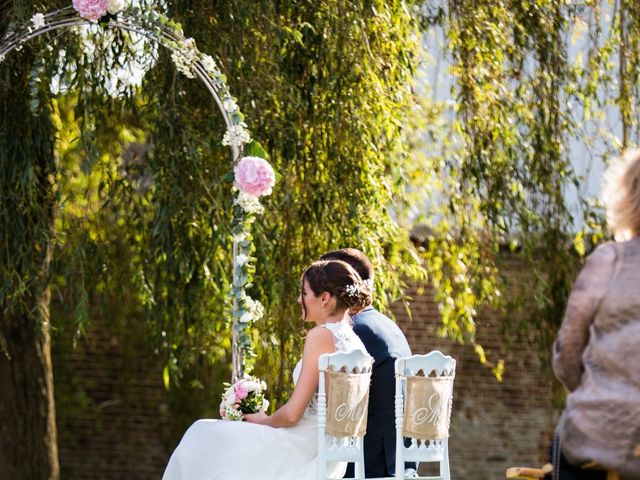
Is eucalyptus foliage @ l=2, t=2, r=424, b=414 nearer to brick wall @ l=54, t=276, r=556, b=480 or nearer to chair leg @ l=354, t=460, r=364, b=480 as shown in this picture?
chair leg @ l=354, t=460, r=364, b=480

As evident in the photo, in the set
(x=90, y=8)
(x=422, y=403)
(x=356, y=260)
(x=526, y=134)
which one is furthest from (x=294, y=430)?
(x=526, y=134)

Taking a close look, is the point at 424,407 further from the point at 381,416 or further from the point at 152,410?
the point at 152,410

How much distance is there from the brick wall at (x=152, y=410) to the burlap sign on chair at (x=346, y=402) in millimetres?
5412

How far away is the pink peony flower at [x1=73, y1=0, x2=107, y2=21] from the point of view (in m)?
5.47

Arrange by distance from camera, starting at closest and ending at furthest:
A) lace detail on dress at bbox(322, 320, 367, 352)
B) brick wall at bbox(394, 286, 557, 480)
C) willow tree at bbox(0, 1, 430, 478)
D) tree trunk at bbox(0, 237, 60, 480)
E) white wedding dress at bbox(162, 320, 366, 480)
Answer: white wedding dress at bbox(162, 320, 366, 480) < lace detail on dress at bbox(322, 320, 367, 352) < willow tree at bbox(0, 1, 430, 478) < tree trunk at bbox(0, 237, 60, 480) < brick wall at bbox(394, 286, 557, 480)

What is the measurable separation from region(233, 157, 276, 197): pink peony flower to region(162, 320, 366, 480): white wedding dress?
1.15 m

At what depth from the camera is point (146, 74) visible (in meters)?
6.08

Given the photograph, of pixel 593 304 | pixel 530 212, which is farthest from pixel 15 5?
pixel 593 304

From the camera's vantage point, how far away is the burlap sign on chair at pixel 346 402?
170 inches

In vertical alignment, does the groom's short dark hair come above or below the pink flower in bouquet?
above

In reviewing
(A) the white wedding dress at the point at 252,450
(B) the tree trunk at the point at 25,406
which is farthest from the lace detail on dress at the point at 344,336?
(B) the tree trunk at the point at 25,406

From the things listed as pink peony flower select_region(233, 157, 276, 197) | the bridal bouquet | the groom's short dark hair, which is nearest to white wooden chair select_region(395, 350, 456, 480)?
the groom's short dark hair

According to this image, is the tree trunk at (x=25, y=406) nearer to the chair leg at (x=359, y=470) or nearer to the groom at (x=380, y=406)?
the groom at (x=380, y=406)

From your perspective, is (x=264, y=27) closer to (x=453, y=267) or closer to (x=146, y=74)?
(x=146, y=74)
